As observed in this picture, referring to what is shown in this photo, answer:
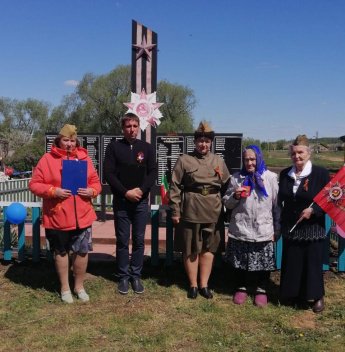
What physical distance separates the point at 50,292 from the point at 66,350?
1.23 m

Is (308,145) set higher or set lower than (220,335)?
higher

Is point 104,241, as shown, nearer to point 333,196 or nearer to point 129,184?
point 129,184

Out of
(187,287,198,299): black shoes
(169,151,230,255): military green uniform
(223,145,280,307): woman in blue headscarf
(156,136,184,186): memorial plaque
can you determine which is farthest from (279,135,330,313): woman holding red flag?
(156,136,184,186): memorial plaque

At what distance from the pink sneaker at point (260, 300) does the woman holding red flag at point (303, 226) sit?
19 cm

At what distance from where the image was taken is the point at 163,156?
7750 millimetres

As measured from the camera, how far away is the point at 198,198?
3791 millimetres

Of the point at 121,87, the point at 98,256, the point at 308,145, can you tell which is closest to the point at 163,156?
the point at 98,256

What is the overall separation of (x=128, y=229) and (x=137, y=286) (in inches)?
24.0

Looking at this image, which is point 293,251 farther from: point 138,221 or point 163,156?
point 163,156

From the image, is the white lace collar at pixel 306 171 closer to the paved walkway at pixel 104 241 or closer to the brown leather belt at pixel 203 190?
the brown leather belt at pixel 203 190

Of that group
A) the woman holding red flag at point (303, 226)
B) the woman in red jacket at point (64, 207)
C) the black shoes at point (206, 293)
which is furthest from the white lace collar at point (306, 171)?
the woman in red jacket at point (64, 207)

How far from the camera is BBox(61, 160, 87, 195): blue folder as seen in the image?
3.68m

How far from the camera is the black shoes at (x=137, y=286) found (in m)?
4.06

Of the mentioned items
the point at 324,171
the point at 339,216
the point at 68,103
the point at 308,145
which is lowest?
the point at 339,216
